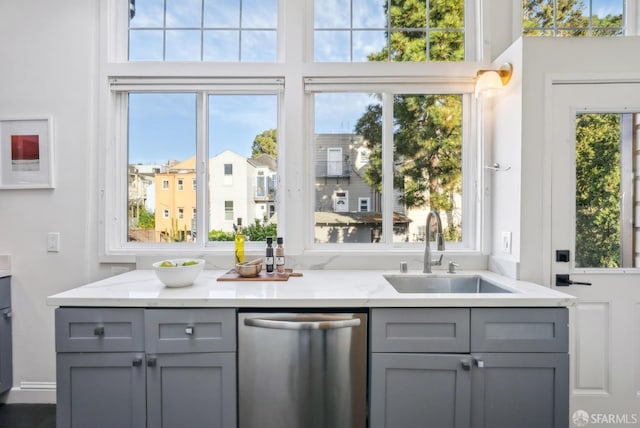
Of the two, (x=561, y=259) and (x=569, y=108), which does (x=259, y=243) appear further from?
(x=569, y=108)

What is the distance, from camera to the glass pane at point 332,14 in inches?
93.1

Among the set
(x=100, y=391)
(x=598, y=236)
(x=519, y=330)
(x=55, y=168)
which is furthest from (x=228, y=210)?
(x=598, y=236)

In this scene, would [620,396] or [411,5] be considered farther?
[411,5]

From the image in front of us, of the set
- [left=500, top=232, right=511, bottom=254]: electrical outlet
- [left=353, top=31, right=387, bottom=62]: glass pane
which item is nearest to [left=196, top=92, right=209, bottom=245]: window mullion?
[left=353, top=31, right=387, bottom=62]: glass pane

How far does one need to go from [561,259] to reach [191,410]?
2.04m

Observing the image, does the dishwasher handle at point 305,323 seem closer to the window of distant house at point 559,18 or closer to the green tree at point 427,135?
the green tree at point 427,135

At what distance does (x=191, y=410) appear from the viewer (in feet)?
5.03

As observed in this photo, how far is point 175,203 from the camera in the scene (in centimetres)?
240

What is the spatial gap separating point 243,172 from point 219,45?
90 cm

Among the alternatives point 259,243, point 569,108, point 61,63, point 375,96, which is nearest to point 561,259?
point 569,108

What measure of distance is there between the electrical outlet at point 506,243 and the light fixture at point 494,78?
869mm

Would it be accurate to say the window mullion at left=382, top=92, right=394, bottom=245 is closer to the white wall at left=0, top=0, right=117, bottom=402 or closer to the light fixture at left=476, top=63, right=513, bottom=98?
the light fixture at left=476, top=63, right=513, bottom=98

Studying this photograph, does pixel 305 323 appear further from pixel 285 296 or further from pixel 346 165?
pixel 346 165

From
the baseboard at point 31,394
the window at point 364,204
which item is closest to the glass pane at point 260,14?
the window at point 364,204
